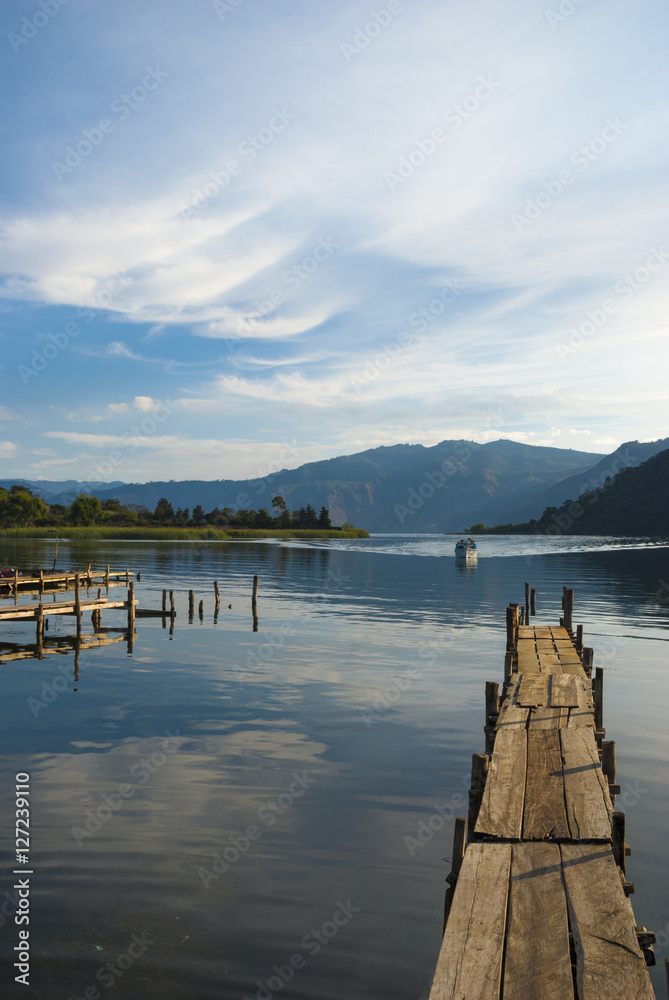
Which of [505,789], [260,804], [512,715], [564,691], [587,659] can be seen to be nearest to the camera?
[505,789]

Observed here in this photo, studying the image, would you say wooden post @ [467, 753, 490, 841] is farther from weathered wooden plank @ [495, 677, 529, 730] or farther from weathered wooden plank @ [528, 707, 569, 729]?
weathered wooden plank @ [528, 707, 569, 729]

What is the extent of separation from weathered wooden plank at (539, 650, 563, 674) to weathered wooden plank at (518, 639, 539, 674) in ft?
0.58

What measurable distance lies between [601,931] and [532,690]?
10918 mm

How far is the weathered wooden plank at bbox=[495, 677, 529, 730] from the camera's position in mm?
14262

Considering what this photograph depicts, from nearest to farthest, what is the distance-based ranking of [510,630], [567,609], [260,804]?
[260,804] → [510,630] → [567,609]

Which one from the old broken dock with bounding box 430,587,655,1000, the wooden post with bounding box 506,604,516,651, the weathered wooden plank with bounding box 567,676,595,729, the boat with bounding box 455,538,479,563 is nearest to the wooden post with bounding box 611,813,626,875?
the old broken dock with bounding box 430,587,655,1000

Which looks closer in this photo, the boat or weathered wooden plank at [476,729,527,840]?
weathered wooden plank at [476,729,527,840]

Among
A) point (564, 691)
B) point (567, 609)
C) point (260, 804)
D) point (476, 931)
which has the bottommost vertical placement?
point (260, 804)

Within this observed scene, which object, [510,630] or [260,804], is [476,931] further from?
[510,630]

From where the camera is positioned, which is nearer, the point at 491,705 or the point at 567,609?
the point at 491,705

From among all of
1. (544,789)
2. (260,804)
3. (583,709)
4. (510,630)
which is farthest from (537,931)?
(510,630)

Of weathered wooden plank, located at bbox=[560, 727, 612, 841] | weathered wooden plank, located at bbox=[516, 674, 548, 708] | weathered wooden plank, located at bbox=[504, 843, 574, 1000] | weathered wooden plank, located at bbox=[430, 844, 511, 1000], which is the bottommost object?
weathered wooden plank, located at bbox=[516, 674, 548, 708]

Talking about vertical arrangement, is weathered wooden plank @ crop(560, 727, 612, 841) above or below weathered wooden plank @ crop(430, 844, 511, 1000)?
below

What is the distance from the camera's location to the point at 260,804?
1588 centimetres
